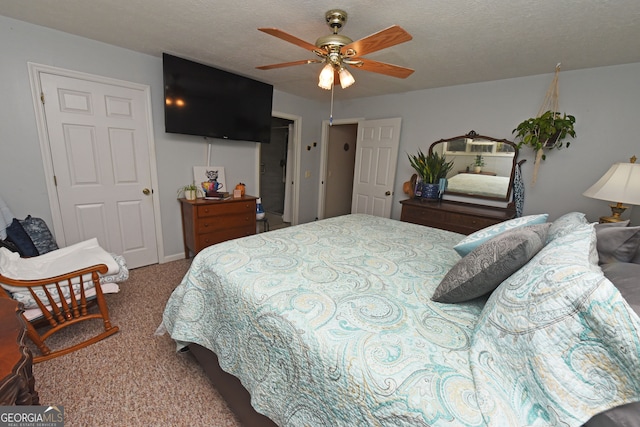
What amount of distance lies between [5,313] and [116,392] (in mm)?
911

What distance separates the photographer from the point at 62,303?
64.1 inches

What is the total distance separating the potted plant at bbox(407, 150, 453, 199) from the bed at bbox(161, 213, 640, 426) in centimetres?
216

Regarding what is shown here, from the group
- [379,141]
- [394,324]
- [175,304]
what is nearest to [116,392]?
[175,304]

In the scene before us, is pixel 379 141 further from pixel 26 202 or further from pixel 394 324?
pixel 26 202

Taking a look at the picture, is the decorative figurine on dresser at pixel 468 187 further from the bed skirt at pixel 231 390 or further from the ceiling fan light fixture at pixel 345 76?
the bed skirt at pixel 231 390

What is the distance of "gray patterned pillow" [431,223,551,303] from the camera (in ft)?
3.10

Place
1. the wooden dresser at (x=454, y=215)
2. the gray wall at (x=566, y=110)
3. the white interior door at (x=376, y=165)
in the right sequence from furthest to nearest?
the white interior door at (x=376, y=165)
the wooden dresser at (x=454, y=215)
the gray wall at (x=566, y=110)

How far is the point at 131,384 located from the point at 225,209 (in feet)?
6.43

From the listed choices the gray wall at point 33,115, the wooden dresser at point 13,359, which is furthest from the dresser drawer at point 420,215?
the wooden dresser at point 13,359

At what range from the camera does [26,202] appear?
91.4 inches

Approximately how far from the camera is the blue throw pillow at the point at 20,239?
79.9 inches

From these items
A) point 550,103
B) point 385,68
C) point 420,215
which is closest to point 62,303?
point 385,68

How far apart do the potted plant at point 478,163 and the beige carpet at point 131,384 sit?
137 inches

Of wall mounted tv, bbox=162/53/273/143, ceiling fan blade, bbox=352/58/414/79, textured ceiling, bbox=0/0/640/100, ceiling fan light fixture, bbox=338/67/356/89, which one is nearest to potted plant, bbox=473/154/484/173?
textured ceiling, bbox=0/0/640/100
